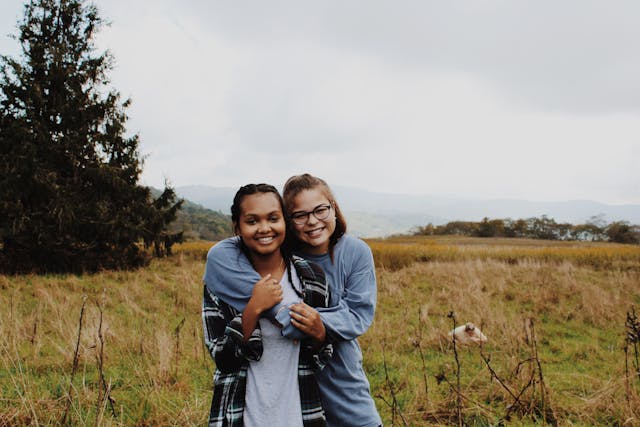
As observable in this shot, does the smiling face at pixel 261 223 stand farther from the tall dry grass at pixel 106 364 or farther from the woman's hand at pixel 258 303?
the tall dry grass at pixel 106 364

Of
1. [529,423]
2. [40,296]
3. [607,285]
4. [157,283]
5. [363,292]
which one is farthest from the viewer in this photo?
[607,285]

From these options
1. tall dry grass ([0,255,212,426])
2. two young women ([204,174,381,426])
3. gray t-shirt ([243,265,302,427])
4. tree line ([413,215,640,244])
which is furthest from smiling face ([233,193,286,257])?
tree line ([413,215,640,244])

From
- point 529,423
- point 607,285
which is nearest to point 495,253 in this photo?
point 607,285

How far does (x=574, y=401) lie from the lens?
3.26 m

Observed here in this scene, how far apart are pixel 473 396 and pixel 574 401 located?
0.91 metres

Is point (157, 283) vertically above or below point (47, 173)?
below

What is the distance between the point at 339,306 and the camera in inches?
58.7

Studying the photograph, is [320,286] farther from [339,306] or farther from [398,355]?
[398,355]

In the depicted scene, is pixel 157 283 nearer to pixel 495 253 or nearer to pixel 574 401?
pixel 574 401

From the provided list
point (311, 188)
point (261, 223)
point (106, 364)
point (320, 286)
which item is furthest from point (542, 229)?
point (261, 223)

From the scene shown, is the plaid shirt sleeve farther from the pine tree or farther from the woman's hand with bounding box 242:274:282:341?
the pine tree

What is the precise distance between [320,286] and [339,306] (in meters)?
0.11

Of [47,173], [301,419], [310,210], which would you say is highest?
[47,173]

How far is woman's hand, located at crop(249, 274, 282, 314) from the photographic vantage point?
4.35 feet
